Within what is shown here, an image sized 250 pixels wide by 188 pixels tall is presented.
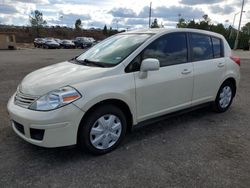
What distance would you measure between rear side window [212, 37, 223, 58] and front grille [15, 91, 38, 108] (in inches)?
136

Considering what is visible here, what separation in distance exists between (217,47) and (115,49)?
2.18 m

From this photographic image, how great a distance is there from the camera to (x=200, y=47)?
4.46 metres

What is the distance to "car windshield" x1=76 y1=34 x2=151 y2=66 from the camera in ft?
11.9

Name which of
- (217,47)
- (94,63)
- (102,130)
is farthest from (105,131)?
(217,47)

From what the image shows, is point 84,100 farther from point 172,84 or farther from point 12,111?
point 172,84

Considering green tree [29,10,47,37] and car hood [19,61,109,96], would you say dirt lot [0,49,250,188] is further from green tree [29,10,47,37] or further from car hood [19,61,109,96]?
green tree [29,10,47,37]

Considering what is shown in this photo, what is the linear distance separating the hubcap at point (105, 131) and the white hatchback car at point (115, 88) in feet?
0.04

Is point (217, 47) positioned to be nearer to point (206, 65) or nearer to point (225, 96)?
point (206, 65)

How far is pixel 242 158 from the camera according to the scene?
332 centimetres

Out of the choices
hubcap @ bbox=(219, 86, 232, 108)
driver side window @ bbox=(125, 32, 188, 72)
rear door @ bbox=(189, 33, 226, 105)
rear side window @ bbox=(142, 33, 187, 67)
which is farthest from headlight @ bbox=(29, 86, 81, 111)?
hubcap @ bbox=(219, 86, 232, 108)

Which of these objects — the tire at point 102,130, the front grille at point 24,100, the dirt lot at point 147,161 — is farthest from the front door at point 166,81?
the front grille at point 24,100

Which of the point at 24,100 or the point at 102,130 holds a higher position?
the point at 24,100

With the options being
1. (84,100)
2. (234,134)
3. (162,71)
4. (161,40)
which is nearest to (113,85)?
(84,100)

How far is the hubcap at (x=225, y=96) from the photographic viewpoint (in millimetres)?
5043
